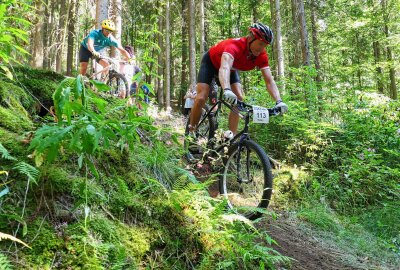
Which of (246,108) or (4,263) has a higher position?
(246,108)

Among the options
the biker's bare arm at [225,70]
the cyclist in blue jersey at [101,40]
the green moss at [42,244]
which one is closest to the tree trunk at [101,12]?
the cyclist in blue jersey at [101,40]

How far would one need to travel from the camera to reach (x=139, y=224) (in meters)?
2.32

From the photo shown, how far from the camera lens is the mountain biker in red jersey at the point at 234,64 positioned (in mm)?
4543

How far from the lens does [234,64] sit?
16.4ft

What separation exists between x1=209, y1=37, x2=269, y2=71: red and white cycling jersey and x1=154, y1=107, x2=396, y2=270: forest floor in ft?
6.13

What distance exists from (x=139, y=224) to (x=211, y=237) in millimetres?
536

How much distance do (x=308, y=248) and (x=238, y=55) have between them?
2.68m

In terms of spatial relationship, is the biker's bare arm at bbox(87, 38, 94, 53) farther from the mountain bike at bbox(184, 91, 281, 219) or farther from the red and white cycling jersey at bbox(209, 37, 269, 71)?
the mountain bike at bbox(184, 91, 281, 219)

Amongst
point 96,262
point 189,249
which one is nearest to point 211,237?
point 189,249

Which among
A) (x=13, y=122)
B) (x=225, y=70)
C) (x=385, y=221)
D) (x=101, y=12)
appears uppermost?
(x=101, y=12)

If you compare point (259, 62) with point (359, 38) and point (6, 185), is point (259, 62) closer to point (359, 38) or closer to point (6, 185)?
point (6, 185)

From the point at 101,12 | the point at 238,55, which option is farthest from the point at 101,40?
the point at 238,55

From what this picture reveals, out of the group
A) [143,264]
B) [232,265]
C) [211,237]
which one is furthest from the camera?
[211,237]

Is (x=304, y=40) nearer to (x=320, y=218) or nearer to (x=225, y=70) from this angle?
(x=225, y=70)
